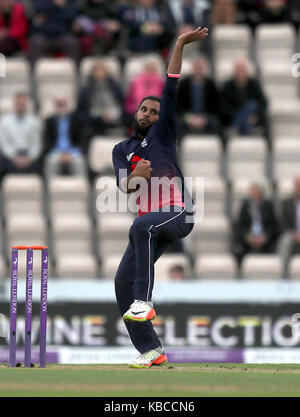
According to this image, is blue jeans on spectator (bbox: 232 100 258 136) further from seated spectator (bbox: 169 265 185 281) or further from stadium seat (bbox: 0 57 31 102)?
stadium seat (bbox: 0 57 31 102)

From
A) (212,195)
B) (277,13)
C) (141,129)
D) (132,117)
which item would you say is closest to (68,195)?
(132,117)

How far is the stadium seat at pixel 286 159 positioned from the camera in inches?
579

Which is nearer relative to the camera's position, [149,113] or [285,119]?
[149,113]

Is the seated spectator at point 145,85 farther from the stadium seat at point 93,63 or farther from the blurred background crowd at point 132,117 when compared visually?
the stadium seat at point 93,63

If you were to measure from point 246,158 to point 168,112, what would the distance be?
6.48m

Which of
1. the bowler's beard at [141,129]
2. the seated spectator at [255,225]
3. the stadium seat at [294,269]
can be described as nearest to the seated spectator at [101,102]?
the seated spectator at [255,225]

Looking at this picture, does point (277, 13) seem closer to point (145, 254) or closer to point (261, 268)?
point (261, 268)

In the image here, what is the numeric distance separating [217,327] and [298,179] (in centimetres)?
259

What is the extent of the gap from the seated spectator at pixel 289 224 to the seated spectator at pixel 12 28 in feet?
14.5

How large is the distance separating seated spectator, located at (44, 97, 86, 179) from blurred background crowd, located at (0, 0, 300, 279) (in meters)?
0.01

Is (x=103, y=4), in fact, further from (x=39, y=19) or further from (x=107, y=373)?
(x=107, y=373)

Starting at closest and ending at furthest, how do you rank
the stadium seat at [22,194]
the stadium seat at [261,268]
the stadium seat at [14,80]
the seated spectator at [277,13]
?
the stadium seat at [261,268] → the stadium seat at [22,194] → the stadium seat at [14,80] → the seated spectator at [277,13]

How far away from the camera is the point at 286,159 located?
14.8m

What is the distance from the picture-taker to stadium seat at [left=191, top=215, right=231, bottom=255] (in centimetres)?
1391
